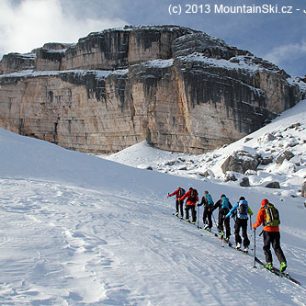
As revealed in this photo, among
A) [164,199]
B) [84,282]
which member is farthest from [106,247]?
[164,199]

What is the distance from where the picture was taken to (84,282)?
477 centimetres

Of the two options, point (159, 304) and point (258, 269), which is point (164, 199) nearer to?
point (258, 269)

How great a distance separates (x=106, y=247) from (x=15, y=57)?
68780 millimetres

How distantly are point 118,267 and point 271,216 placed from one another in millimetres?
3769

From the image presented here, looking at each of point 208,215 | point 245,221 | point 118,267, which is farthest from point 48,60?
point 118,267

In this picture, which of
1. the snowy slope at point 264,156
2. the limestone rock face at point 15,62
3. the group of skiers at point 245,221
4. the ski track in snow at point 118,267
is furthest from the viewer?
the limestone rock face at point 15,62

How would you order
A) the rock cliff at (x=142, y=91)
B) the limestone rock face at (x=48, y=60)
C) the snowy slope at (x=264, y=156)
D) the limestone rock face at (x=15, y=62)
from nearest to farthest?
1. the snowy slope at (x=264, y=156)
2. the rock cliff at (x=142, y=91)
3. the limestone rock face at (x=48, y=60)
4. the limestone rock face at (x=15, y=62)

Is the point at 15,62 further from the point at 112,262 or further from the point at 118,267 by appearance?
the point at 118,267

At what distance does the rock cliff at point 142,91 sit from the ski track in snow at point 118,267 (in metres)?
38.2

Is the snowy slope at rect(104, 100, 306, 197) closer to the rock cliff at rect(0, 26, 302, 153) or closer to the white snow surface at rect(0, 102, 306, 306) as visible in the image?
the rock cliff at rect(0, 26, 302, 153)

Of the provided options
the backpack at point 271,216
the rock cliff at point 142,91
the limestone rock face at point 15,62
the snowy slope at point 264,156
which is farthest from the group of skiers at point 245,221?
the limestone rock face at point 15,62

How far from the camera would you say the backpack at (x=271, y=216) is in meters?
7.58

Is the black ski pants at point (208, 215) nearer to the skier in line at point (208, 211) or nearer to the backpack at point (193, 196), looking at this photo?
the skier in line at point (208, 211)

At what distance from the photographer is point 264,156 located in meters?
33.1
